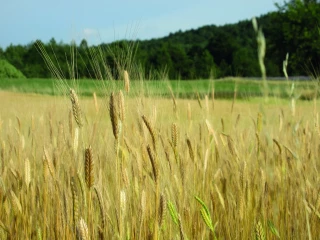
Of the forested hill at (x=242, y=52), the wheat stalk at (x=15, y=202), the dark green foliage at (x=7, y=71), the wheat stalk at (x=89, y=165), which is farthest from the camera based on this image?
the dark green foliage at (x=7, y=71)

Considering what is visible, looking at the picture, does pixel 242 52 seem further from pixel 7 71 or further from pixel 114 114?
pixel 114 114

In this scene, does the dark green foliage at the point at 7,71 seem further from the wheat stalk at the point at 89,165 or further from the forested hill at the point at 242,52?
the wheat stalk at the point at 89,165

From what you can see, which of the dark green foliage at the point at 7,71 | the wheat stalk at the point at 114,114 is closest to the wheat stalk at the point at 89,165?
the wheat stalk at the point at 114,114

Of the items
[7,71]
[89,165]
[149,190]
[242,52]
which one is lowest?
[149,190]

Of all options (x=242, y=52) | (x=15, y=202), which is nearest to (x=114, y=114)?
(x=15, y=202)

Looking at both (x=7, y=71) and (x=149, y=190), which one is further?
(x=7, y=71)

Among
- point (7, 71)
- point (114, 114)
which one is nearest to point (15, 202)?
point (114, 114)

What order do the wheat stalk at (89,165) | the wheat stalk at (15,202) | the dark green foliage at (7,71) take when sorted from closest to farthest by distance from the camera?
1. the wheat stalk at (89,165)
2. the wheat stalk at (15,202)
3. the dark green foliage at (7,71)

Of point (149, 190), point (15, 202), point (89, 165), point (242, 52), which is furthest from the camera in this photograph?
point (242, 52)

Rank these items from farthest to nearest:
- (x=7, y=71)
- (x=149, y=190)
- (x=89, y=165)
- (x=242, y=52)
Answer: (x=242, y=52)
(x=7, y=71)
(x=149, y=190)
(x=89, y=165)

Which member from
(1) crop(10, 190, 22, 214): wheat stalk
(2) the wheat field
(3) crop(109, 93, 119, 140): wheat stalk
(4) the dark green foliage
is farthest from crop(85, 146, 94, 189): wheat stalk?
(4) the dark green foliage

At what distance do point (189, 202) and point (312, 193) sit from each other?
380 mm

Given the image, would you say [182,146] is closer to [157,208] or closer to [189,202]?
[189,202]

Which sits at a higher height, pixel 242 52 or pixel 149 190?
pixel 242 52
